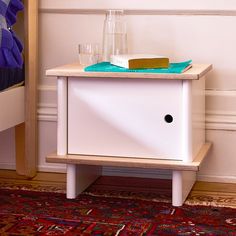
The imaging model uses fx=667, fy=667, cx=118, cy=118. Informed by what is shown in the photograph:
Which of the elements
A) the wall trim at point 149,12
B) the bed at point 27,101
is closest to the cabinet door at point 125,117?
the bed at point 27,101

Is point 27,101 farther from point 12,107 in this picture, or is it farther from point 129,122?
point 129,122

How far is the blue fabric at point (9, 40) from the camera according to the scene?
184 cm

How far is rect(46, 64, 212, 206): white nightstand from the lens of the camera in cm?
187

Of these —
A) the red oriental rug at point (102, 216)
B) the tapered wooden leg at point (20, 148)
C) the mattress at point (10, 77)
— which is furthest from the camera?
the tapered wooden leg at point (20, 148)

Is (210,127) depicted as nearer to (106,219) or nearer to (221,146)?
(221,146)

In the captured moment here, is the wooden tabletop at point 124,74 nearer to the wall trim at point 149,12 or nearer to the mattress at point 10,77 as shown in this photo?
the mattress at point 10,77

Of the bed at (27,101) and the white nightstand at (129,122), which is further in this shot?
the bed at (27,101)

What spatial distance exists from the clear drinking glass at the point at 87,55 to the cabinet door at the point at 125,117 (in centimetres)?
17

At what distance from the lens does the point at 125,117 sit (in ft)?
6.29

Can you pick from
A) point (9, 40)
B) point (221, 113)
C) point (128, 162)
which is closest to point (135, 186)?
point (128, 162)

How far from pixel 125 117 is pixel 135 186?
311 mm

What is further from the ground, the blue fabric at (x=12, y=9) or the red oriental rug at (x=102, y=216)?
the blue fabric at (x=12, y=9)

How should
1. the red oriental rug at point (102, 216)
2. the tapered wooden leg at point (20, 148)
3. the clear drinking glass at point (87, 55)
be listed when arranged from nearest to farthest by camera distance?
the red oriental rug at point (102, 216)
the clear drinking glass at point (87, 55)
the tapered wooden leg at point (20, 148)

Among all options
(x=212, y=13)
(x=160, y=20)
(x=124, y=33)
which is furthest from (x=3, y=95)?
(x=212, y=13)
